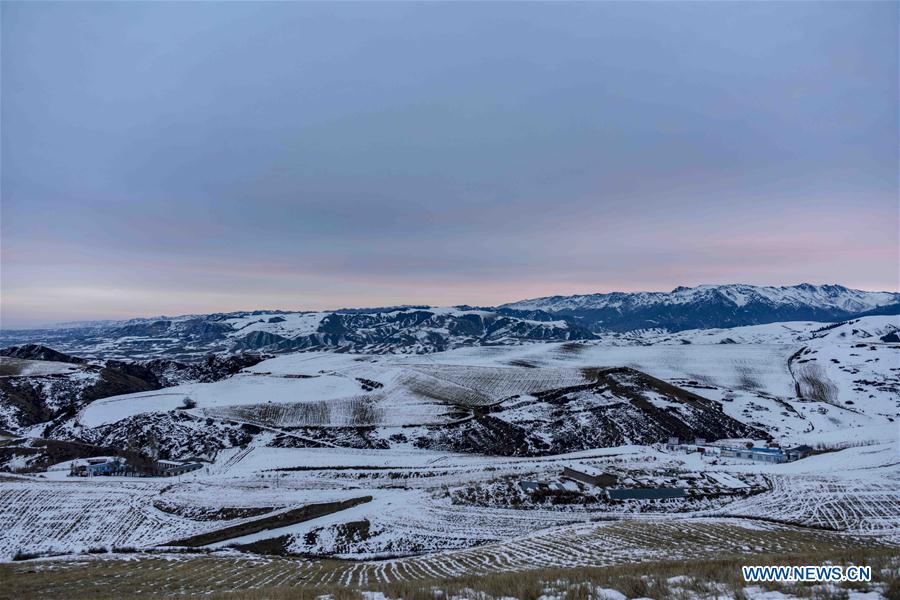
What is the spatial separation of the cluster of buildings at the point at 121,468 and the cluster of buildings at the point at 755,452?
7252cm

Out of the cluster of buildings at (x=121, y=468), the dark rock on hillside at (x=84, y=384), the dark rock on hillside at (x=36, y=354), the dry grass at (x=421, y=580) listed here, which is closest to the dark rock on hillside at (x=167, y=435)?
the cluster of buildings at (x=121, y=468)

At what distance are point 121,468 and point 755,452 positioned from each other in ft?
294

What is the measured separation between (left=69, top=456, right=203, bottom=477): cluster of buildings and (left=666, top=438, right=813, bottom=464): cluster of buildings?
7252cm

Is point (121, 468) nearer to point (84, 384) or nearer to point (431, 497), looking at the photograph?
point (431, 497)

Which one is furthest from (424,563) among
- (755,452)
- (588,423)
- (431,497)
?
(588,423)

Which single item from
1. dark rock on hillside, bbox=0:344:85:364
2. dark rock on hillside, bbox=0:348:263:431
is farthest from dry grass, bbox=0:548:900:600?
dark rock on hillside, bbox=0:344:85:364

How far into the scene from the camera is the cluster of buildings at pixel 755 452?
2510 inches

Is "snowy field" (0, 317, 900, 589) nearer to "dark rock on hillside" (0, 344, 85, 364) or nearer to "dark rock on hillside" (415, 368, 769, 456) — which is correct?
"dark rock on hillside" (415, 368, 769, 456)

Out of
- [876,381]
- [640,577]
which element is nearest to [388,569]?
[640,577]

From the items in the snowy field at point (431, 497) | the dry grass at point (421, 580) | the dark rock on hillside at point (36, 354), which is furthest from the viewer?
the dark rock on hillside at point (36, 354)

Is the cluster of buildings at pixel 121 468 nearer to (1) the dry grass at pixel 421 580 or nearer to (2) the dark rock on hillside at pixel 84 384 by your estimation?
(2) the dark rock on hillside at pixel 84 384

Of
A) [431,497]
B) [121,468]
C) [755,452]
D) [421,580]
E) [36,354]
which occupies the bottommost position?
[755,452]

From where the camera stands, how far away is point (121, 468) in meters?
60.4

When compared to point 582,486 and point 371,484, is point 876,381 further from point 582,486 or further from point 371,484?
point 371,484
